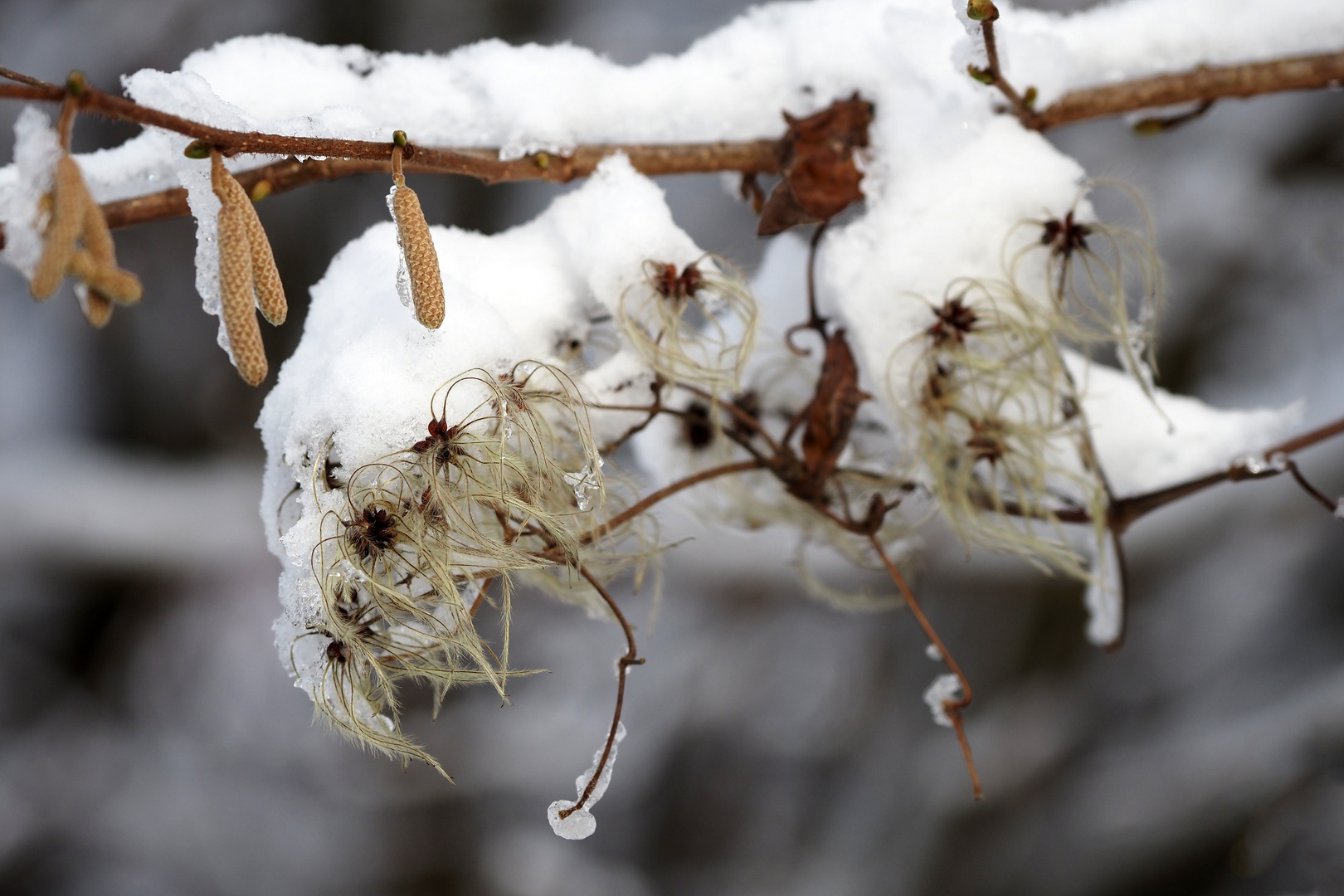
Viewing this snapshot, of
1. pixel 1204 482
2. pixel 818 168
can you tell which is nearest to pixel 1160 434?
pixel 1204 482

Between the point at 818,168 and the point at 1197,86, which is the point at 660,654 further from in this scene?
the point at 1197,86

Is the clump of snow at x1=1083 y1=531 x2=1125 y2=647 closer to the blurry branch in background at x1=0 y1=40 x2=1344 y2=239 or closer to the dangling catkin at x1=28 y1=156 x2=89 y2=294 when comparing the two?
the blurry branch in background at x1=0 y1=40 x2=1344 y2=239

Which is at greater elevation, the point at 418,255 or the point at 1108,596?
the point at 418,255

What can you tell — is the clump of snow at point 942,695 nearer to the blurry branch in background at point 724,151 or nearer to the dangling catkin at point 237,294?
the blurry branch in background at point 724,151

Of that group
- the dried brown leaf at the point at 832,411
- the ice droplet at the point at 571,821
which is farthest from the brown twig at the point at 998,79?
the ice droplet at the point at 571,821

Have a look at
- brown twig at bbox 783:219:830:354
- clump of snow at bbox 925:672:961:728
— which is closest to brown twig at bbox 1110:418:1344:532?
clump of snow at bbox 925:672:961:728

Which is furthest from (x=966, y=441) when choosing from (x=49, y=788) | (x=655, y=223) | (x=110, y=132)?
(x=49, y=788)
